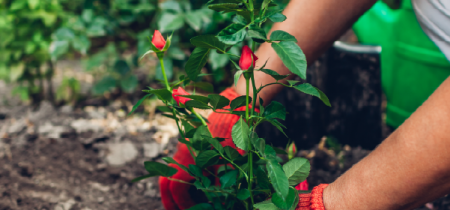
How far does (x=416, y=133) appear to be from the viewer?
0.70m

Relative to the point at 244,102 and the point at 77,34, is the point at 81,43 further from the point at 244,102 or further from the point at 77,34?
the point at 244,102

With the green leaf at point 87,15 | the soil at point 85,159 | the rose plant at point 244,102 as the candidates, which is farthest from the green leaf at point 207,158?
the green leaf at point 87,15

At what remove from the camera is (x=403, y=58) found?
1.82 m

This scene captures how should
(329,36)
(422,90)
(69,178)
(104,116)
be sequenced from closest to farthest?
(329,36)
(69,178)
(422,90)
(104,116)

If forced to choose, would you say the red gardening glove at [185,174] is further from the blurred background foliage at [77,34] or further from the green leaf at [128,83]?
the green leaf at [128,83]

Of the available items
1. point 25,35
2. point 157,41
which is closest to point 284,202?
point 157,41

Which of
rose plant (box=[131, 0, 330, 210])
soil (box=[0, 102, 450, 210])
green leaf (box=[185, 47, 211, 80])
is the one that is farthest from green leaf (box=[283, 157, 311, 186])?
soil (box=[0, 102, 450, 210])

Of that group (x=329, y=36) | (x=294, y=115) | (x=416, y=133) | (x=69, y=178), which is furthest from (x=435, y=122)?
(x=69, y=178)

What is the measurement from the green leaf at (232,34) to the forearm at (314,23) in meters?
0.46

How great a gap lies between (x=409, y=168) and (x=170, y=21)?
1.50 metres

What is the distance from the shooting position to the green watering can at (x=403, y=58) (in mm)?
1647

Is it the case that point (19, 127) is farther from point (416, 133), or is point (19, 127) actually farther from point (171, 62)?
point (416, 133)

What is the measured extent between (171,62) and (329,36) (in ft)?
4.06

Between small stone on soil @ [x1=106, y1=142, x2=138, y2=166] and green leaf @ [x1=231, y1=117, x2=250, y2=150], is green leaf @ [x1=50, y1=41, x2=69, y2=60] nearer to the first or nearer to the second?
small stone on soil @ [x1=106, y1=142, x2=138, y2=166]
